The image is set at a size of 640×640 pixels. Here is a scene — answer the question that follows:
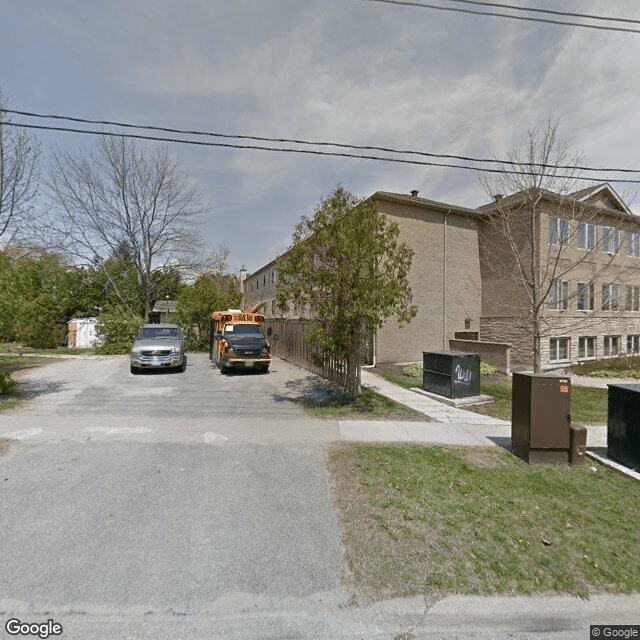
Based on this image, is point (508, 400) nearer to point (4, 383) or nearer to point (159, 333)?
point (159, 333)

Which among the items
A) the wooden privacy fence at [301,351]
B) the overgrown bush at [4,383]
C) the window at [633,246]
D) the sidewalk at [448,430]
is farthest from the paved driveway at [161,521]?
the window at [633,246]

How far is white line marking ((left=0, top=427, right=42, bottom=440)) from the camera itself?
5.82m

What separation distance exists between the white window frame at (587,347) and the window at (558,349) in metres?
1.24

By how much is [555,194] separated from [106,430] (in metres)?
11.7

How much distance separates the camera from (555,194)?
8.90 meters

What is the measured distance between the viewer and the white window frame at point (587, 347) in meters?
18.0

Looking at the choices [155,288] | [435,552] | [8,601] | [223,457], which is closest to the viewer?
[8,601]

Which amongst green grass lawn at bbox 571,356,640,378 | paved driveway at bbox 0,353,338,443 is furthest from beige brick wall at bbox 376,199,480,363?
paved driveway at bbox 0,353,338,443

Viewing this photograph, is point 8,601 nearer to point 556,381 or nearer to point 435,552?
point 435,552

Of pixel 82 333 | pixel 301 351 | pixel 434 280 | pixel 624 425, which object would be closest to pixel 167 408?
pixel 301 351

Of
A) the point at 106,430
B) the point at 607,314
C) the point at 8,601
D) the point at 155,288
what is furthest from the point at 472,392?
the point at 155,288

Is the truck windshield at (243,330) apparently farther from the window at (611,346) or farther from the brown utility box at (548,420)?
the window at (611,346)

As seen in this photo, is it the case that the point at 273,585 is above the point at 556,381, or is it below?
below

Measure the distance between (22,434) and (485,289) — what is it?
19.8 meters
